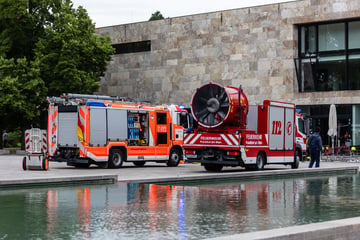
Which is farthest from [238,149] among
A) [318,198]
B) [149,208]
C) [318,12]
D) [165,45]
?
[165,45]

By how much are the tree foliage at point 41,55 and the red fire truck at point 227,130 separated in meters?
20.6

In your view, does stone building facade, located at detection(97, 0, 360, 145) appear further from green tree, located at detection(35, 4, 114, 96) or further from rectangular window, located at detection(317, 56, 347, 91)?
green tree, located at detection(35, 4, 114, 96)

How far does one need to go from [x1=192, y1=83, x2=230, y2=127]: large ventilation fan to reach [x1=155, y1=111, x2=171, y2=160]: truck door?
186 inches

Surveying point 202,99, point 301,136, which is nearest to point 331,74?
point 301,136

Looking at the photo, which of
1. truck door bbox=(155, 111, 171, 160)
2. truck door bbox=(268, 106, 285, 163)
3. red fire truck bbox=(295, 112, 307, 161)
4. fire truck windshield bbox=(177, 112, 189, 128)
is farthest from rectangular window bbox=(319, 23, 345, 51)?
truck door bbox=(268, 106, 285, 163)

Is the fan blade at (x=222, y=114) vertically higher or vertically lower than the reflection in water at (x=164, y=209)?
higher

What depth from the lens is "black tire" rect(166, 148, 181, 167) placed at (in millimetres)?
29781

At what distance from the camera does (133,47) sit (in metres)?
51.6

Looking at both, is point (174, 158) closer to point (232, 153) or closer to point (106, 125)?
point (106, 125)

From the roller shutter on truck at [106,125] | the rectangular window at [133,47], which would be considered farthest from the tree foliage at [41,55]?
the roller shutter on truck at [106,125]

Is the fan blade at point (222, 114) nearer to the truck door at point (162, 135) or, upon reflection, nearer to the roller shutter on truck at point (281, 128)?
the roller shutter on truck at point (281, 128)

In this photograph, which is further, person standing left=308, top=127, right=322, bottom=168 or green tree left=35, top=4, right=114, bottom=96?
green tree left=35, top=4, right=114, bottom=96

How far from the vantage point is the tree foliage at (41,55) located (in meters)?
43.3

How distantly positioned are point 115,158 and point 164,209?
48.9ft
